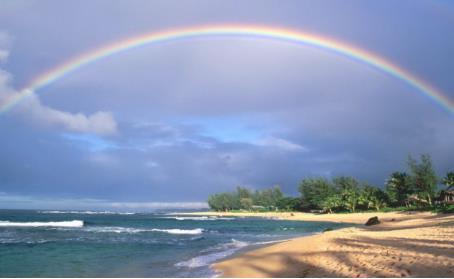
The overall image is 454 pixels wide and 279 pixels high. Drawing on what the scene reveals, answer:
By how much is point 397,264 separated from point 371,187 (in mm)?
103904

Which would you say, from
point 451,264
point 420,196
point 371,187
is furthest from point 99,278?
point 371,187

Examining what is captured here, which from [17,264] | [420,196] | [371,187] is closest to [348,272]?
[17,264]

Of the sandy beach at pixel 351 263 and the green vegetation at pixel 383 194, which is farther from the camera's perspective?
the green vegetation at pixel 383 194

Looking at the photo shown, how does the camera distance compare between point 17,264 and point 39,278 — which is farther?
point 17,264

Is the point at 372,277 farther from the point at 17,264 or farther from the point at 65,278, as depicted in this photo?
the point at 17,264

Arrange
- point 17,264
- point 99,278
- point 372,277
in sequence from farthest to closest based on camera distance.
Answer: point 17,264 < point 99,278 < point 372,277

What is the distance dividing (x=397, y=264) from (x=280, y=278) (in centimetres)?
410

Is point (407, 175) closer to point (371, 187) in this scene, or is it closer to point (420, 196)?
point (420, 196)

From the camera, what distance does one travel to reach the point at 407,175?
287ft

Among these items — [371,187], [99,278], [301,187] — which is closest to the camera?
[99,278]

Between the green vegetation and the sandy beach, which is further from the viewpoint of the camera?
the green vegetation

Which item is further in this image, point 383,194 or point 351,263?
point 383,194

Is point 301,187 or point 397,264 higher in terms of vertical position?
point 301,187

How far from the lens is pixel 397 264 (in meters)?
13.6
